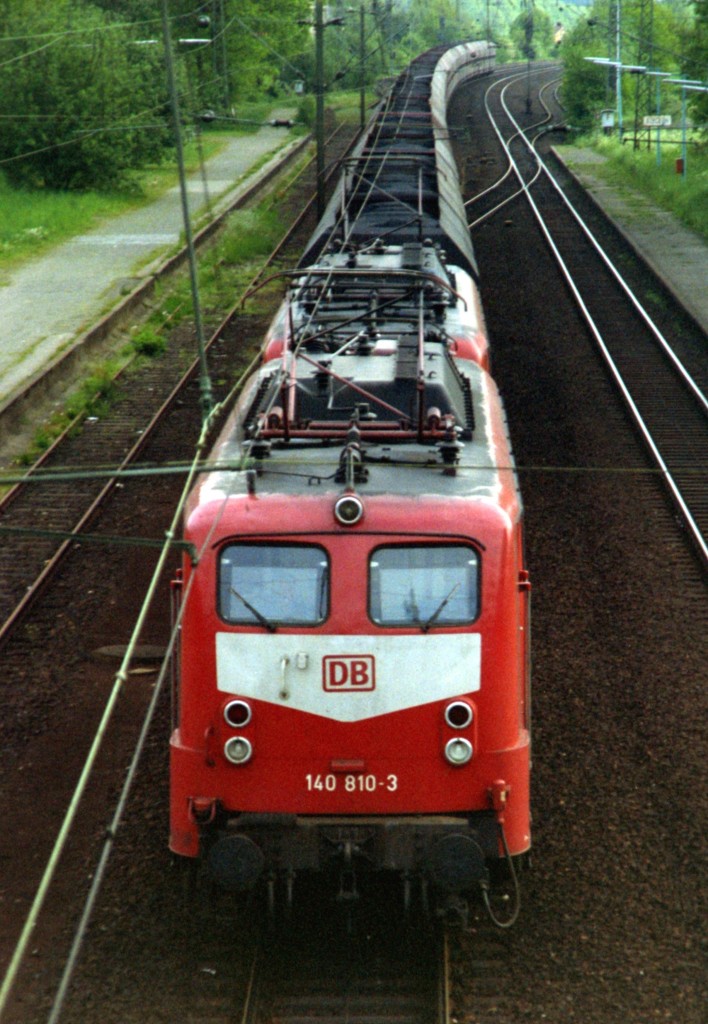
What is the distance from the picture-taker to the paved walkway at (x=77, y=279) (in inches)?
855

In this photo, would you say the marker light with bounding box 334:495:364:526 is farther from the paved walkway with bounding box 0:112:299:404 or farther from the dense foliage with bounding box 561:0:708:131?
the dense foliage with bounding box 561:0:708:131

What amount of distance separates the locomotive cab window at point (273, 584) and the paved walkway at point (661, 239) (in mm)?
16289

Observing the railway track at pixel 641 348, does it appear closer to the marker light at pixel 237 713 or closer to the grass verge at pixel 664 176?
the grass verge at pixel 664 176

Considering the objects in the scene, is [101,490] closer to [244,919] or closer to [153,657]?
[153,657]

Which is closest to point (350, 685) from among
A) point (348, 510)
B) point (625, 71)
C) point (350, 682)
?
point (350, 682)

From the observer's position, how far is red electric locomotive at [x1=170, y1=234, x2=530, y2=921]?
7238 mm

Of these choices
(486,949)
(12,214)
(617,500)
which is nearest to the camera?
(486,949)

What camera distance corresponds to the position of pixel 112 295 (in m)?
25.3

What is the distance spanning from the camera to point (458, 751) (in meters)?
7.34

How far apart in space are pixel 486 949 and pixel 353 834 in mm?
1200

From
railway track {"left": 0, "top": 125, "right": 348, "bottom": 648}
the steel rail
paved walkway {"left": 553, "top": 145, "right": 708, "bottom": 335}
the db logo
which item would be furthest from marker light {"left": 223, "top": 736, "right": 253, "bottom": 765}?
paved walkway {"left": 553, "top": 145, "right": 708, "bottom": 335}

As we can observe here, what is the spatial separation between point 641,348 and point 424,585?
14.8 meters

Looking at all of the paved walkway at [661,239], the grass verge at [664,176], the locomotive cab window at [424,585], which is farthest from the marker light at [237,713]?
the grass verge at [664,176]

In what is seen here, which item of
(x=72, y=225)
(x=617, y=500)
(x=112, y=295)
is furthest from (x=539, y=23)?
(x=617, y=500)
